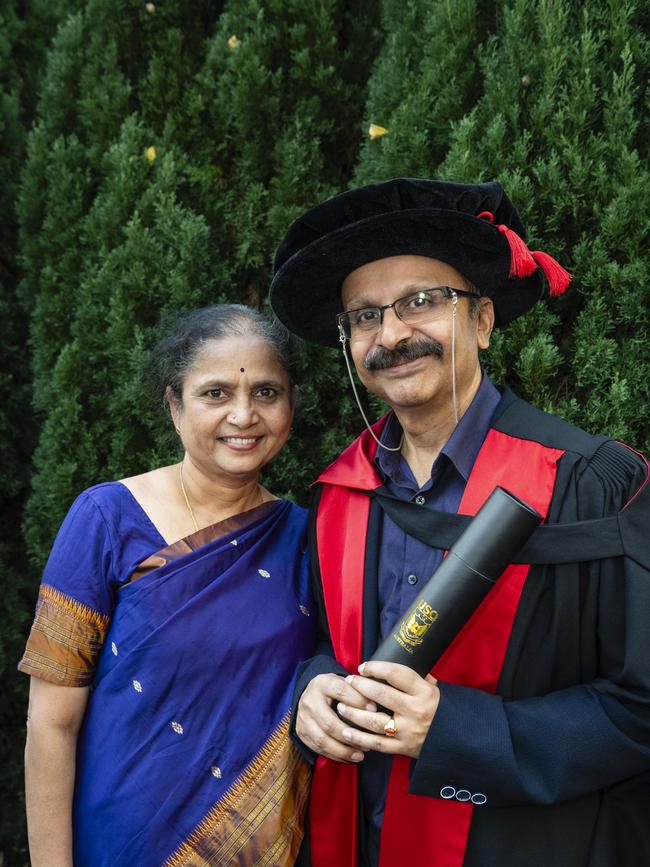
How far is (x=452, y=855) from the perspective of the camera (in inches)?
71.7

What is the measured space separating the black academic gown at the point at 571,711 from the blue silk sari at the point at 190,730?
558 mm

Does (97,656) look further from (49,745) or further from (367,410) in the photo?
(367,410)

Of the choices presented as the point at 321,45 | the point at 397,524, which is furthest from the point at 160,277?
the point at 397,524

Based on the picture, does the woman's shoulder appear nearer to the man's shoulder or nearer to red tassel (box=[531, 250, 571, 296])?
the man's shoulder

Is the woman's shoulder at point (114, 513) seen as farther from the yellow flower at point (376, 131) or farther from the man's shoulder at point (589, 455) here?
the yellow flower at point (376, 131)

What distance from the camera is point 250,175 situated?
352 cm

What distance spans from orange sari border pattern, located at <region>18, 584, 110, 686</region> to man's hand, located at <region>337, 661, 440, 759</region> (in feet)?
2.88

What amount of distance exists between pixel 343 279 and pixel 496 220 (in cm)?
45

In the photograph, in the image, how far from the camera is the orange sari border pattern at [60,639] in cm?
214

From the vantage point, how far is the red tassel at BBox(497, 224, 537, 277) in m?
1.93

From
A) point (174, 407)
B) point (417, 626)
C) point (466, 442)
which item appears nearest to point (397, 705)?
point (417, 626)

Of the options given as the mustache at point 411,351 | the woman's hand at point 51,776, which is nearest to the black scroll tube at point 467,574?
the mustache at point 411,351

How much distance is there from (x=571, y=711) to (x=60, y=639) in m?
1.35

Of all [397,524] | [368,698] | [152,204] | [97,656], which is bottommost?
[97,656]
